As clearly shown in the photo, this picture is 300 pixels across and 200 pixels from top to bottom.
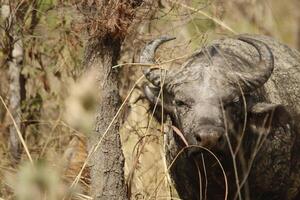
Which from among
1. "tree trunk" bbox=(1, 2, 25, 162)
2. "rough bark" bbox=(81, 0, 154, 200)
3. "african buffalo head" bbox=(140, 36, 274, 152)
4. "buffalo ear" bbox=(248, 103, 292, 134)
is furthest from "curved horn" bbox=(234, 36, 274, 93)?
"tree trunk" bbox=(1, 2, 25, 162)

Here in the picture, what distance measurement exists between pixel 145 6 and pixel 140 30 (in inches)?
45.9

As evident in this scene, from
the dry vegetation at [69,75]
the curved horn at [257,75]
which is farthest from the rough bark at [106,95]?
the curved horn at [257,75]

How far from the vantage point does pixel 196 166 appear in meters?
5.32

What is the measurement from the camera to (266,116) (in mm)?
5246

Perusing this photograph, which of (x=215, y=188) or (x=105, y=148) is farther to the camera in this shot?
(x=215, y=188)

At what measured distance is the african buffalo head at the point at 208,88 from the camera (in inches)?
189

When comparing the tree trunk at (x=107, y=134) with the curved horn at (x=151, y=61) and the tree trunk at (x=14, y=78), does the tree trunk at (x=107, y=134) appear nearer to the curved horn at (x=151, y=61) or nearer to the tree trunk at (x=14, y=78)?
the curved horn at (x=151, y=61)

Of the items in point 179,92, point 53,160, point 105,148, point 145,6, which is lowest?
point 53,160

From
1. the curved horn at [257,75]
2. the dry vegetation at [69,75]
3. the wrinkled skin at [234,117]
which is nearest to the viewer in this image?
the wrinkled skin at [234,117]

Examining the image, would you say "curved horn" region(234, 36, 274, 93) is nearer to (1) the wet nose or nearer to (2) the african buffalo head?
(2) the african buffalo head

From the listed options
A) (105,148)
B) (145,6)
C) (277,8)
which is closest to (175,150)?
(105,148)

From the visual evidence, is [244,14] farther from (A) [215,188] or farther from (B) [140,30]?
(A) [215,188]

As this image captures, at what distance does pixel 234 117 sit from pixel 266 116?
0.95 feet

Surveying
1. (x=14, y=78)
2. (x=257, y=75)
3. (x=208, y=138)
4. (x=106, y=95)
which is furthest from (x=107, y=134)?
(x=14, y=78)
